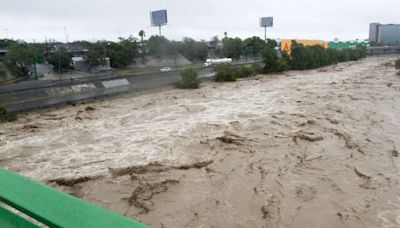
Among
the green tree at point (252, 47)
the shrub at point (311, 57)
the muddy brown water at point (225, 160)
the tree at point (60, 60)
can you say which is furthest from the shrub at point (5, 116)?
the green tree at point (252, 47)

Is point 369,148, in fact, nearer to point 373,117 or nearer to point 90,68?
point 373,117

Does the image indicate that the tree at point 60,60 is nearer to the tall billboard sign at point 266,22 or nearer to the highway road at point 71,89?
the highway road at point 71,89

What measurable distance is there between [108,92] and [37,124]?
830 centimetres

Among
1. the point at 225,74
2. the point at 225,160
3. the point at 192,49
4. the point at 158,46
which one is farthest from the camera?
the point at 192,49

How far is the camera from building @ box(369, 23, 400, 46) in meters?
91.2

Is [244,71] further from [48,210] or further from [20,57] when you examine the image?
[48,210]

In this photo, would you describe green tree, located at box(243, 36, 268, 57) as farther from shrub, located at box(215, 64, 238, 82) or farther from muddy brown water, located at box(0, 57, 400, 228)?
muddy brown water, located at box(0, 57, 400, 228)

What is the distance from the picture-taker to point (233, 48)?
5378 cm

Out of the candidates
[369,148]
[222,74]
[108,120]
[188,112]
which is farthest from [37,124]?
[222,74]

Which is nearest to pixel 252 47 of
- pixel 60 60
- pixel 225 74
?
pixel 225 74

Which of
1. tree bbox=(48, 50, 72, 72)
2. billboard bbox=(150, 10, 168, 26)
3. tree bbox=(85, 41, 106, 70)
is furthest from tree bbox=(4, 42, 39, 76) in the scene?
billboard bbox=(150, 10, 168, 26)

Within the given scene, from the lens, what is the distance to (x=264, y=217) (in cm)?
682

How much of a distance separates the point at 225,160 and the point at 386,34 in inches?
3884

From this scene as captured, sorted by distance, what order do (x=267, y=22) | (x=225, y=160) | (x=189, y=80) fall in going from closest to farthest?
(x=225, y=160) → (x=189, y=80) → (x=267, y=22)
